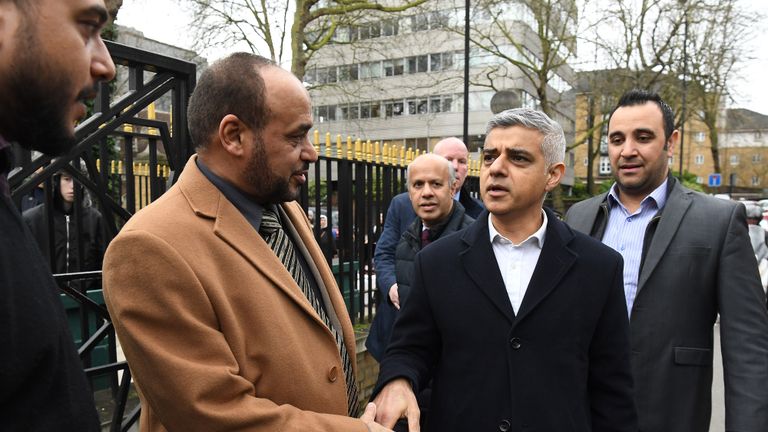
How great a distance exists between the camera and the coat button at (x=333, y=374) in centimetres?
166

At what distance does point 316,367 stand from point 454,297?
551 millimetres

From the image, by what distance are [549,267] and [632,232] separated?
1.05m

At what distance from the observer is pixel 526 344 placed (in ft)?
5.95

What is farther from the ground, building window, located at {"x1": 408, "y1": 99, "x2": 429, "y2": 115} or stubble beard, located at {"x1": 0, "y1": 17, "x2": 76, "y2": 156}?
building window, located at {"x1": 408, "y1": 99, "x2": 429, "y2": 115}

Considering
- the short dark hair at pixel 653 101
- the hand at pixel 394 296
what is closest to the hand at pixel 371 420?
the short dark hair at pixel 653 101

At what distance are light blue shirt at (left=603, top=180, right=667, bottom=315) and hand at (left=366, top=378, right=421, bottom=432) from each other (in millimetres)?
1317

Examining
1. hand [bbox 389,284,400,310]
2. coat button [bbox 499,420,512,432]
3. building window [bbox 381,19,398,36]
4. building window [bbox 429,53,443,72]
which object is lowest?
hand [bbox 389,284,400,310]

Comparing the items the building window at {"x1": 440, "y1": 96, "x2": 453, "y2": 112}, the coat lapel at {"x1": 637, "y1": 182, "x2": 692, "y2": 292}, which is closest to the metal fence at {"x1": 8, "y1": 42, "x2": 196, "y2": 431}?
the coat lapel at {"x1": 637, "y1": 182, "x2": 692, "y2": 292}

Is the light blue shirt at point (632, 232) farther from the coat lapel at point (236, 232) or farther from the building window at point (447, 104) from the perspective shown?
the building window at point (447, 104)

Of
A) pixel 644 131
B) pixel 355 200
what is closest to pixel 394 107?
pixel 355 200

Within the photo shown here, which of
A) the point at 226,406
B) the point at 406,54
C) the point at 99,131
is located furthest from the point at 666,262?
the point at 406,54

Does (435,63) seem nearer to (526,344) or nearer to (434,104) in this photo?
(434,104)

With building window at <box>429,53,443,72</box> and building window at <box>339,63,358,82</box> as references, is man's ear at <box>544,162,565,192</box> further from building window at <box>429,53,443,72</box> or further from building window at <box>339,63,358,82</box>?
building window at <box>429,53,443,72</box>

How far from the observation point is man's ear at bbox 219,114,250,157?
5.49ft
